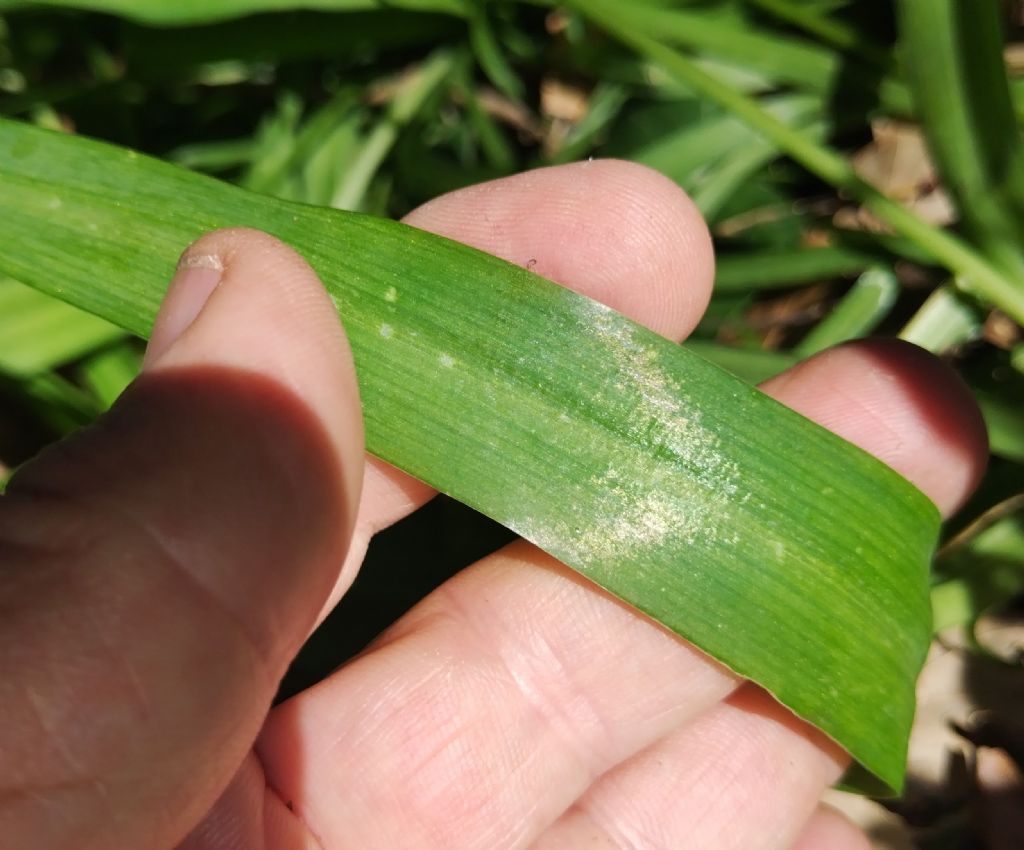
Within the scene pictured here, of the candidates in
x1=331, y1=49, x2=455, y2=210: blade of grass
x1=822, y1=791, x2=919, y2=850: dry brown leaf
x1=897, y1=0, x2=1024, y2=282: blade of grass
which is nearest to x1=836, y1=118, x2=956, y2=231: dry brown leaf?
x1=897, y1=0, x2=1024, y2=282: blade of grass

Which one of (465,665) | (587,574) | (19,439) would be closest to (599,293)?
(587,574)

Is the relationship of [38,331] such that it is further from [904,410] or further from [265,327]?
[904,410]

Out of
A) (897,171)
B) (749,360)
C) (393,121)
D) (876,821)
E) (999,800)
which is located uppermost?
(897,171)

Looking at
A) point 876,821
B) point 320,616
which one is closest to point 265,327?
point 320,616

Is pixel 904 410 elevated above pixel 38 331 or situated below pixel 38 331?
above

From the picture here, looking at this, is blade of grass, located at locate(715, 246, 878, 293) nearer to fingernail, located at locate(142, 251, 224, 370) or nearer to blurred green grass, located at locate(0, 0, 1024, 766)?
blurred green grass, located at locate(0, 0, 1024, 766)

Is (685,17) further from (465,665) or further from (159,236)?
(465,665)
